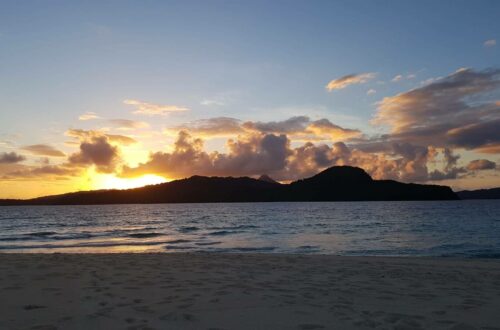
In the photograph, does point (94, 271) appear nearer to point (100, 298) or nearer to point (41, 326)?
point (100, 298)

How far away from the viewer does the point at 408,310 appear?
27.8 ft

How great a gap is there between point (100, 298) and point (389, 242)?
101 feet

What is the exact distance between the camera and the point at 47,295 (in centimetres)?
955

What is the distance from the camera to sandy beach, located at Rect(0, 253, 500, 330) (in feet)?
24.2

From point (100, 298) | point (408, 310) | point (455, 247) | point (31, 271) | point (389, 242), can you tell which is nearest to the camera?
point (408, 310)

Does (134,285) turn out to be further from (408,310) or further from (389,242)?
(389,242)

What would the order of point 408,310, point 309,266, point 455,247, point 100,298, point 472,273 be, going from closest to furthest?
point 408,310 → point 100,298 → point 472,273 → point 309,266 → point 455,247

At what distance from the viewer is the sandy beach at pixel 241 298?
739 centimetres

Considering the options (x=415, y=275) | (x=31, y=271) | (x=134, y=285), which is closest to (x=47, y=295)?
(x=134, y=285)

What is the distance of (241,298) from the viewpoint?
9398 mm

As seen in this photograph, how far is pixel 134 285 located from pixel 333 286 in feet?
17.4

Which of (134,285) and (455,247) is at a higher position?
(134,285)

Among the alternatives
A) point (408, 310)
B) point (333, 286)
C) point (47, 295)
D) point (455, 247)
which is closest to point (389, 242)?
point (455, 247)

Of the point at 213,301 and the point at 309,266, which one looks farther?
the point at 309,266
